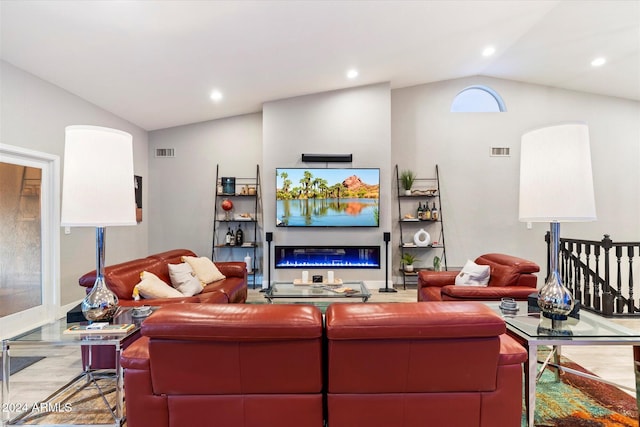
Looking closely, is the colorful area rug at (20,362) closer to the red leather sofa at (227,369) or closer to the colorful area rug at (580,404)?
the red leather sofa at (227,369)

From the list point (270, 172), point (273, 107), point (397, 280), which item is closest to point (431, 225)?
point (397, 280)

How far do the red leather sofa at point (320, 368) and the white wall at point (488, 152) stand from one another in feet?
16.7

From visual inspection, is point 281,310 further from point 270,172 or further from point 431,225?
point 431,225

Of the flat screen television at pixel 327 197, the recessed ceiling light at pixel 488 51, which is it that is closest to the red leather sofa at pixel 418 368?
the flat screen television at pixel 327 197

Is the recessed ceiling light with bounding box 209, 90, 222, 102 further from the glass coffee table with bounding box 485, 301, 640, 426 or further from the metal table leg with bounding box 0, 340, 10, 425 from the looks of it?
the glass coffee table with bounding box 485, 301, 640, 426

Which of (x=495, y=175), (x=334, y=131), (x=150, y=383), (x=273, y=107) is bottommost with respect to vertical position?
(x=150, y=383)

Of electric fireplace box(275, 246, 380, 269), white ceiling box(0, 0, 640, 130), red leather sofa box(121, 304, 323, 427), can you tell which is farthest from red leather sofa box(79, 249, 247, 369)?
white ceiling box(0, 0, 640, 130)

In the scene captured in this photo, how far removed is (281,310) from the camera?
61.8 inches

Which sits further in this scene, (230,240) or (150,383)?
(230,240)

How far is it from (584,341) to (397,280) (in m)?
4.50

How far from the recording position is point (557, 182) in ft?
6.47

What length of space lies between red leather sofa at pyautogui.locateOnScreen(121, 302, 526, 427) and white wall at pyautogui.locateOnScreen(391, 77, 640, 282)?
5.09 metres

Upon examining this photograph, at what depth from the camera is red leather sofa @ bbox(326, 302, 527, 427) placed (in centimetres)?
148

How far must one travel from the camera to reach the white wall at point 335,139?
19.2ft
